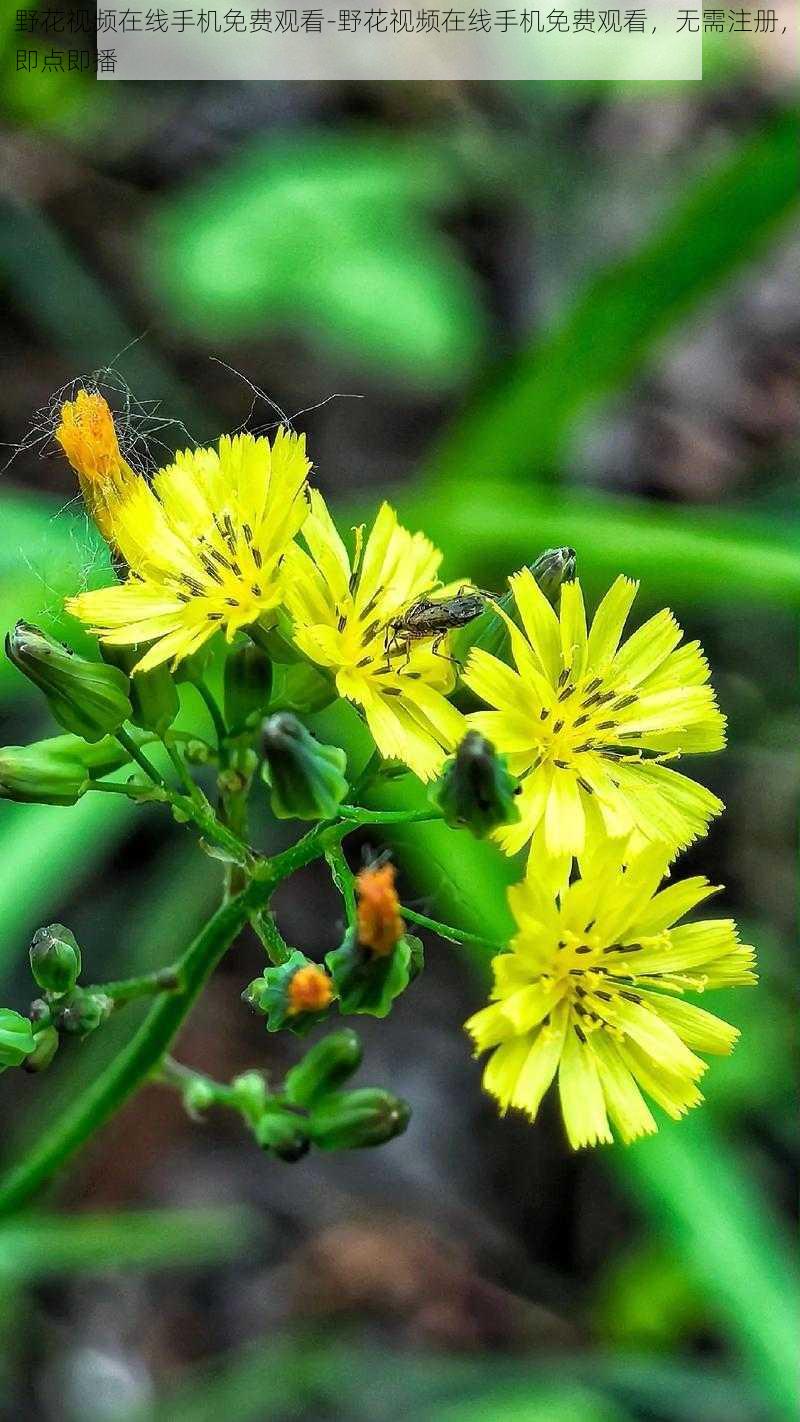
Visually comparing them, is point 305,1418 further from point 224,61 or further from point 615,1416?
point 224,61

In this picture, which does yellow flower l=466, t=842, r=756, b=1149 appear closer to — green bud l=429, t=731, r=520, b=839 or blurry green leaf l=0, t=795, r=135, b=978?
green bud l=429, t=731, r=520, b=839

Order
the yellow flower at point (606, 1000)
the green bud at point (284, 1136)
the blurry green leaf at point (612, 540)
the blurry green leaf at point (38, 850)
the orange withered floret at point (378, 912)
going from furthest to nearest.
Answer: the blurry green leaf at point (612, 540), the blurry green leaf at point (38, 850), the green bud at point (284, 1136), the yellow flower at point (606, 1000), the orange withered floret at point (378, 912)

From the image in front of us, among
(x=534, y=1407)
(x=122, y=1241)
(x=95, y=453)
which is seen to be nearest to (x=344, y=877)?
(x=95, y=453)

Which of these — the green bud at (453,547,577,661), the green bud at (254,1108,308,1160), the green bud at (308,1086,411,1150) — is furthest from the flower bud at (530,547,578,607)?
the green bud at (254,1108,308,1160)

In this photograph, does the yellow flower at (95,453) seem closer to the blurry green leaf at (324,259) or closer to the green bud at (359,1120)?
the green bud at (359,1120)

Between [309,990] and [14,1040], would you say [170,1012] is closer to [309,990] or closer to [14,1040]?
[14,1040]

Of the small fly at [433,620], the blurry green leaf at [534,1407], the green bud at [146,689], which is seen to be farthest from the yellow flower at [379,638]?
the blurry green leaf at [534,1407]
